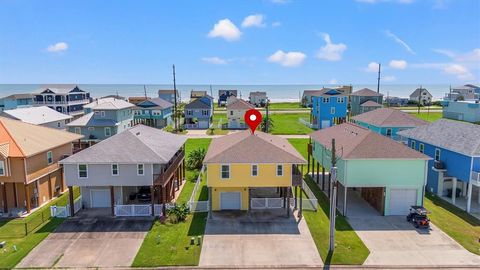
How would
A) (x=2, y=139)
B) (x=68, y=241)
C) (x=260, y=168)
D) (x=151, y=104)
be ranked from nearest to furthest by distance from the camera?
(x=68, y=241)
(x=260, y=168)
(x=2, y=139)
(x=151, y=104)

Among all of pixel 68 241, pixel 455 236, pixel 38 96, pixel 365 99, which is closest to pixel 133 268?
pixel 68 241

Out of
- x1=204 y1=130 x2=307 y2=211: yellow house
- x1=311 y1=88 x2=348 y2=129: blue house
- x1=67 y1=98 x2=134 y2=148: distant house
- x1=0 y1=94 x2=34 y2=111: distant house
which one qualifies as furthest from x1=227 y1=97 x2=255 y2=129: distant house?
x1=204 y1=130 x2=307 y2=211: yellow house

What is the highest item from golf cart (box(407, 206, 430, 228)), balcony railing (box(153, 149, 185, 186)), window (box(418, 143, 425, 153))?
window (box(418, 143, 425, 153))

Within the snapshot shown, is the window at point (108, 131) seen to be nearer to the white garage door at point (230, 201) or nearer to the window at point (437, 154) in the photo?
the white garage door at point (230, 201)

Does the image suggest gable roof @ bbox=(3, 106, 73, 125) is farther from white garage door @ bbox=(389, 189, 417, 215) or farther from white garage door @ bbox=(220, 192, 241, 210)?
white garage door @ bbox=(389, 189, 417, 215)

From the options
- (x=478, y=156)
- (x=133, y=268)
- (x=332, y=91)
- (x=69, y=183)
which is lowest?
(x=133, y=268)

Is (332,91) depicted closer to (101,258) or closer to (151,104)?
Result: (151,104)
